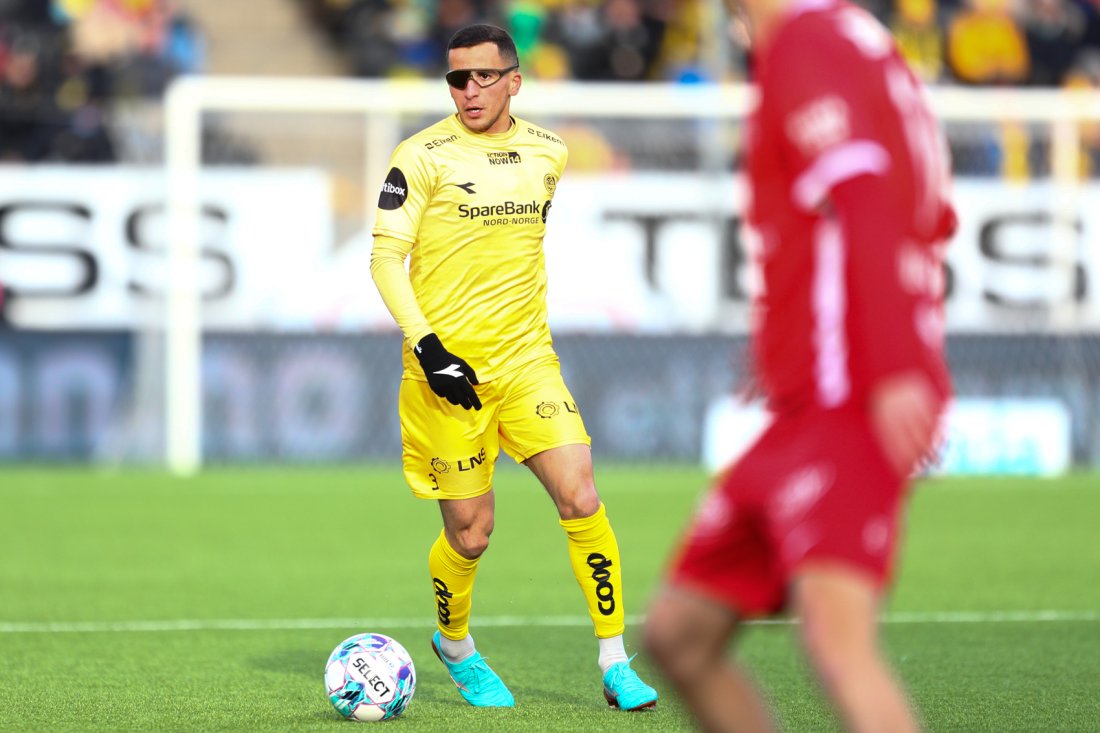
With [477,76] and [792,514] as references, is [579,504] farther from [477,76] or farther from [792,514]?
[792,514]

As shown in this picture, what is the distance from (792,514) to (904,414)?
0.30 m

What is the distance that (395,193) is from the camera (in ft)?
20.0

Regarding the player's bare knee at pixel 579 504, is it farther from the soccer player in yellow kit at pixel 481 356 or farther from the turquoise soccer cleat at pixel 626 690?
the turquoise soccer cleat at pixel 626 690

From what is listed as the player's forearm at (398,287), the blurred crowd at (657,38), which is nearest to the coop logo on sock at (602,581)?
the player's forearm at (398,287)

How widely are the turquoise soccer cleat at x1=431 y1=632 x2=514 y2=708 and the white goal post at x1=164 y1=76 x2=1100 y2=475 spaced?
8.77 m

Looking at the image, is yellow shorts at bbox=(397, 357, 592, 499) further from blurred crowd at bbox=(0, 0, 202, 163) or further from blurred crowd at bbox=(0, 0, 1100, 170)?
blurred crowd at bbox=(0, 0, 1100, 170)

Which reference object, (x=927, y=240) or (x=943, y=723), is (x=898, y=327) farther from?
(x=943, y=723)

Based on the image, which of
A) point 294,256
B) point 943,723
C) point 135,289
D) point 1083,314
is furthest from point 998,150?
point 943,723

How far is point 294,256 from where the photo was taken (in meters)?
14.9

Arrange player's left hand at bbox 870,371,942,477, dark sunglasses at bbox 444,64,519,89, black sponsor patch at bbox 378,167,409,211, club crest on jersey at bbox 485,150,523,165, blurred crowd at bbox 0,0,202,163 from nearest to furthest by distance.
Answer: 1. player's left hand at bbox 870,371,942,477
2. black sponsor patch at bbox 378,167,409,211
3. dark sunglasses at bbox 444,64,519,89
4. club crest on jersey at bbox 485,150,523,165
5. blurred crowd at bbox 0,0,202,163

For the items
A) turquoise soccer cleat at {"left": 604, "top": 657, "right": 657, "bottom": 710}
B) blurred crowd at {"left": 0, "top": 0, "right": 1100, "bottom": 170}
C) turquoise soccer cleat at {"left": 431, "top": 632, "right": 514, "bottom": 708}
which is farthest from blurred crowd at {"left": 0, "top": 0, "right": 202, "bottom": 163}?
turquoise soccer cleat at {"left": 604, "top": 657, "right": 657, "bottom": 710}

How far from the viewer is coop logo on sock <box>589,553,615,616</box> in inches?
242

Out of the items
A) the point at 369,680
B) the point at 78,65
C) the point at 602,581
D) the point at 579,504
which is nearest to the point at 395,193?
the point at 579,504

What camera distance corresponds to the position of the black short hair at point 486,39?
20.4 ft
